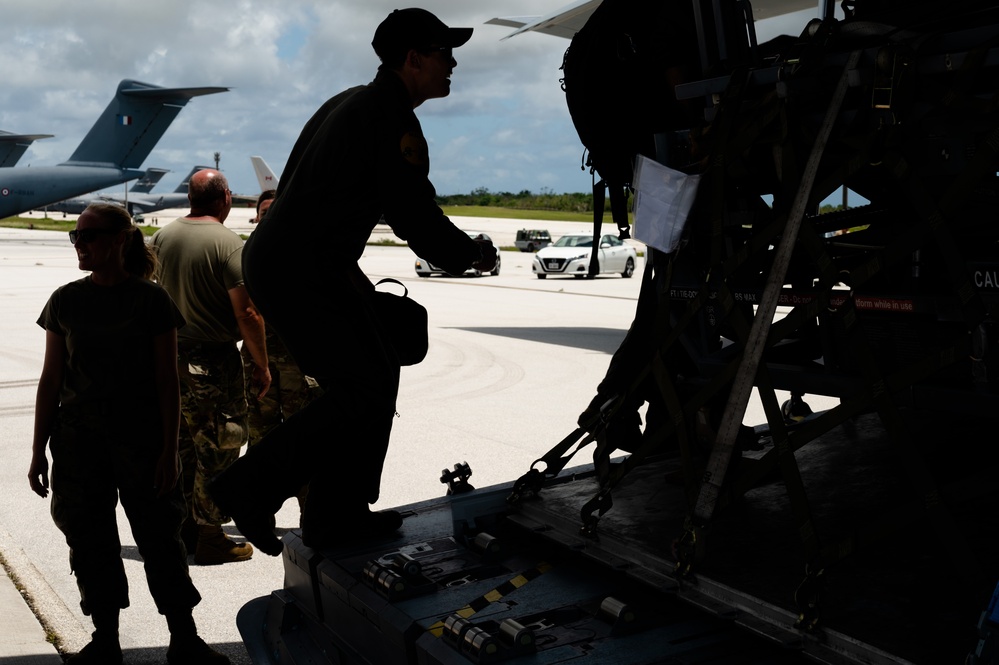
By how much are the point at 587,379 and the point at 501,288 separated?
1503cm

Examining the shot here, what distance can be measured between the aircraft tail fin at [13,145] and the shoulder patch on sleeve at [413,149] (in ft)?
192

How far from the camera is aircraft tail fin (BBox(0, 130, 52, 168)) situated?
55.0m

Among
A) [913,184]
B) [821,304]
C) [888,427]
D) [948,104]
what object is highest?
[948,104]

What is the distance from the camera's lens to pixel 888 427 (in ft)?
7.43

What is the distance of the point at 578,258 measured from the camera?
3072 cm

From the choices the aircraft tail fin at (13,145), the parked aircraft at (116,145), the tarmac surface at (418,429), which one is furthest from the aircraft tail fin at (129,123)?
the tarmac surface at (418,429)

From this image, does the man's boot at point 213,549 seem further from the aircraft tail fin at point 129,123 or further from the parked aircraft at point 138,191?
the parked aircraft at point 138,191

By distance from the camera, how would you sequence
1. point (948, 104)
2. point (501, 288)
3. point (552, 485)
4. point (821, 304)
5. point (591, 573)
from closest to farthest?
point (948, 104) → point (821, 304) → point (591, 573) → point (552, 485) → point (501, 288)

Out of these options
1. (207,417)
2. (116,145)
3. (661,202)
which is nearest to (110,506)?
(207,417)

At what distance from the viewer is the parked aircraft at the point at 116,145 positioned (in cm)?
5516

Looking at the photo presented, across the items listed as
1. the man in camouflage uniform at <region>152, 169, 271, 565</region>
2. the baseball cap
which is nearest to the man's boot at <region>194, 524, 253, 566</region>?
the man in camouflage uniform at <region>152, 169, 271, 565</region>

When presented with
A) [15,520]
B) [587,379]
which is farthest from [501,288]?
[15,520]

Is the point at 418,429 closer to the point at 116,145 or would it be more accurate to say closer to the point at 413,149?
the point at 413,149

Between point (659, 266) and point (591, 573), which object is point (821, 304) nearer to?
point (659, 266)
